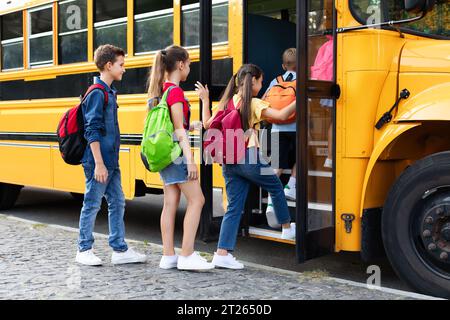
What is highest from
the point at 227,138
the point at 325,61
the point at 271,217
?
the point at 325,61

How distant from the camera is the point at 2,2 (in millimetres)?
7348

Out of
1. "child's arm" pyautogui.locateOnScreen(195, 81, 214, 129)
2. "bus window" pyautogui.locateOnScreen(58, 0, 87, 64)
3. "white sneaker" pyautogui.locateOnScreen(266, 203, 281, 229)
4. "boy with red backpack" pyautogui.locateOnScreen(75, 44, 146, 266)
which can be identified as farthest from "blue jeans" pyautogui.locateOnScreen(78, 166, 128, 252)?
"bus window" pyautogui.locateOnScreen(58, 0, 87, 64)

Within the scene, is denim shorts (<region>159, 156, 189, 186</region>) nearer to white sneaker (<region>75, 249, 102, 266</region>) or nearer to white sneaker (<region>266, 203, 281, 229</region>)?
white sneaker (<region>266, 203, 281, 229</region>)

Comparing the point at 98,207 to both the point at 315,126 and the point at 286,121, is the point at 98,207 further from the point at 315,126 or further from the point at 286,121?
the point at 315,126

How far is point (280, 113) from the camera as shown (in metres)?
4.32

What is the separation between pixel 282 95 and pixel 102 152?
4.52 feet

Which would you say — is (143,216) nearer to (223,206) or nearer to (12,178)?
(12,178)

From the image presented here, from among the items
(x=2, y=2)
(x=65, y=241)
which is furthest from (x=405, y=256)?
(x=2, y=2)

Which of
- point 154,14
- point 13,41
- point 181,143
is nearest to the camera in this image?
point 181,143

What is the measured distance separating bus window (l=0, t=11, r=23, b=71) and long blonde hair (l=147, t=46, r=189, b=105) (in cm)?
306

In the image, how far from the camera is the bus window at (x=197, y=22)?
493 centimetres

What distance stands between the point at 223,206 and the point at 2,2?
13.3 feet

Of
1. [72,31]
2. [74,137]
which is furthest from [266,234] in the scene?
[72,31]

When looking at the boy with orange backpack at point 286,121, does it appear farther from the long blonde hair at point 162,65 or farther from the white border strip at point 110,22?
the white border strip at point 110,22
